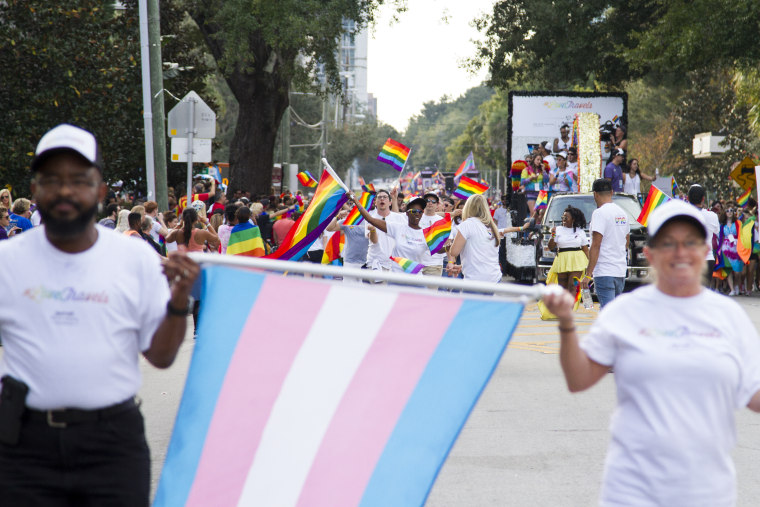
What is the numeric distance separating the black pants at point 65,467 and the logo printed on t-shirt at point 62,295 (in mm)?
371

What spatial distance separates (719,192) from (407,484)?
3945cm

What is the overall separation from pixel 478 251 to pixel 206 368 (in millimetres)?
7521

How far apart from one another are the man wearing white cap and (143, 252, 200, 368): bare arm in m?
0.01

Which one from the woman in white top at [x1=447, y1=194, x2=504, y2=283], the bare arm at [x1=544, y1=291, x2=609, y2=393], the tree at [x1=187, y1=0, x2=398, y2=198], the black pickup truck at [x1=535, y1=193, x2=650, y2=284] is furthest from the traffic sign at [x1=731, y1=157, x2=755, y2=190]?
the bare arm at [x1=544, y1=291, x2=609, y2=393]

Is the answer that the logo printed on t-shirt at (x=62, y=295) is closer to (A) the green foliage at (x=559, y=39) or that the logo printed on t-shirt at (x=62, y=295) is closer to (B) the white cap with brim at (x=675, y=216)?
(B) the white cap with brim at (x=675, y=216)

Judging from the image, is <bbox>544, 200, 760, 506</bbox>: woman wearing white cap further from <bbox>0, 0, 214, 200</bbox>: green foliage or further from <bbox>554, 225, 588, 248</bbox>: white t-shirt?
<bbox>0, 0, 214, 200</bbox>: green foliage

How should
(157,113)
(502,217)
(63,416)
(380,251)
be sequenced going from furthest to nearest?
1. (502,217)
2. (157,113)
3. (380,251)
4. (63,416)

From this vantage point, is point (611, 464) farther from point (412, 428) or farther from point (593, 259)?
point (593, 259)

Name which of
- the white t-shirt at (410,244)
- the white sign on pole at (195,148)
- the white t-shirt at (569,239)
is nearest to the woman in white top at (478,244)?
the white t-shirt at (410,244)

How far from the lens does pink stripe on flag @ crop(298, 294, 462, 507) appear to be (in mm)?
3459

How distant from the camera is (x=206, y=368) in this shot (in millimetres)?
3654

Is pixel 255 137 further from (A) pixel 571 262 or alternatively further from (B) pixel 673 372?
(B) pixel 673 372

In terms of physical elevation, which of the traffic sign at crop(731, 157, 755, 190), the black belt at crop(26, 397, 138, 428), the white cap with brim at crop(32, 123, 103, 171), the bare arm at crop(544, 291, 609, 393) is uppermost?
the white cap with brim at crop(32, 123, 103, 171)

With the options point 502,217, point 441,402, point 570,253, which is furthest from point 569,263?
point 502,217
